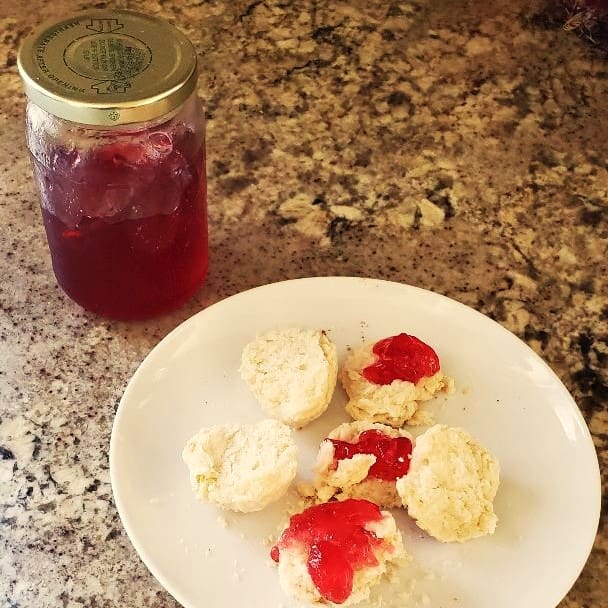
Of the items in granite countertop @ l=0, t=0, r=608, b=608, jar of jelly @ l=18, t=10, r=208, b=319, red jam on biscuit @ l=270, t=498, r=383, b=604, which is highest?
jar of jelly @ l=18, t=10, r=208, b=319

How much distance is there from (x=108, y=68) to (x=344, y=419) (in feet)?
1.39

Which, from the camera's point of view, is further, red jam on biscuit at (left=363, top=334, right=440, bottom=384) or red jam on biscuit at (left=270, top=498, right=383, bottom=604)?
red jam on biscuit at (left=363, top=334, right=440, bottom=384)

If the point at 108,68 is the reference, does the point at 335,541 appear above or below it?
below

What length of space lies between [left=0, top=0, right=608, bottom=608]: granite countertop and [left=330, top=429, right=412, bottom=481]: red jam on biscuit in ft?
0.70

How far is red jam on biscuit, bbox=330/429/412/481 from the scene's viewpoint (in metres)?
0.78

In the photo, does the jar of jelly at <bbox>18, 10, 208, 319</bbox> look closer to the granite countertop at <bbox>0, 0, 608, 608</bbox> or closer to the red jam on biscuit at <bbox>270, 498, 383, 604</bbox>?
the granite countertop at <bbox>0, 0, 608, 608</bbox>

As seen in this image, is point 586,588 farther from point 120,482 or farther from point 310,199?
point 310,199

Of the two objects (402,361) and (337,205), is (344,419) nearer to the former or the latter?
(402,361)

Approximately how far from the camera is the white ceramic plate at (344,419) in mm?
736

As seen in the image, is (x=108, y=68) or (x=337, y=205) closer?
(x=108, y=68)

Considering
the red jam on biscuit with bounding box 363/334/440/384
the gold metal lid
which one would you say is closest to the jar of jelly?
the gold metal lid

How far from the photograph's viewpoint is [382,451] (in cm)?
79

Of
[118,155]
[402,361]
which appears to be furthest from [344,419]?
[118,155]

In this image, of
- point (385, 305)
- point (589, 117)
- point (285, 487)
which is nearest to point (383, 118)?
point (589, 117)
